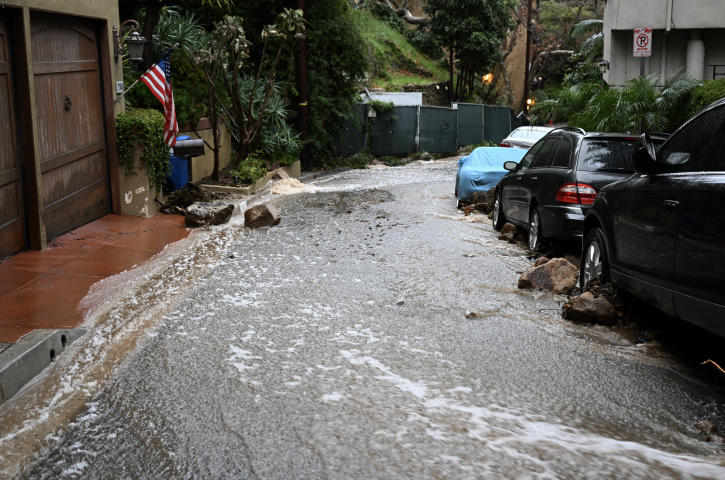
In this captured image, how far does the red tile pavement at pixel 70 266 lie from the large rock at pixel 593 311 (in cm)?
415

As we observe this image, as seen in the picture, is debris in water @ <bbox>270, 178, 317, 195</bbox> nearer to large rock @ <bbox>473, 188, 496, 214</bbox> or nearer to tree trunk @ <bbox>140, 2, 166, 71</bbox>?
tree trunk @ <bbox>140, 2, 166, 71</bbox>

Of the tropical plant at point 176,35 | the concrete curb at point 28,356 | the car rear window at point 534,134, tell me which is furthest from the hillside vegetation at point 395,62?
the concrete curb at point 28,356

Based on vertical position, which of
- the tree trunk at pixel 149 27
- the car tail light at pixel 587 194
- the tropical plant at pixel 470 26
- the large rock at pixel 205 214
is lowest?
the large rock at pixel 205 214

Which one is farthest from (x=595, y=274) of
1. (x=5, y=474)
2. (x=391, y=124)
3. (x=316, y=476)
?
(x=391, y=124)

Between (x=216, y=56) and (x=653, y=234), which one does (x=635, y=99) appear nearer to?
(x=216, y=56)

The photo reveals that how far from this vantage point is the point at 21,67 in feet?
28.9

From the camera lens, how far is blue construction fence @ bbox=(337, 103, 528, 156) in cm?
2758

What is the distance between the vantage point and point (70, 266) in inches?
329

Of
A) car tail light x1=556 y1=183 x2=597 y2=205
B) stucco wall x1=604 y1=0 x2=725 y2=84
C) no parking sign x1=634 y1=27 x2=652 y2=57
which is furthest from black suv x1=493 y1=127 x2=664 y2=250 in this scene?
stucco wall x1=604 y1=0 x2=725 y2=84

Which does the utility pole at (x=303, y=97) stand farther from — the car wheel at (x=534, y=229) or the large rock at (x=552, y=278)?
the large rock at (x=552, y=278)

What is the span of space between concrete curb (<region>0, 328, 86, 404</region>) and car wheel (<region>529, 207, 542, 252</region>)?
5.64 m

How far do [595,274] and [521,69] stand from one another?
4287 cm

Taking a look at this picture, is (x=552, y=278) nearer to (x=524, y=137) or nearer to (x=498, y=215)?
(x=498, y=215)

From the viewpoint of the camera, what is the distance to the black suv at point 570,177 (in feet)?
28.1
